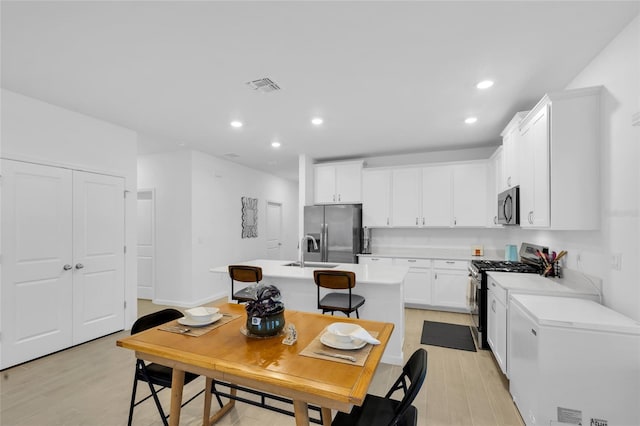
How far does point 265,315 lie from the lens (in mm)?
1651

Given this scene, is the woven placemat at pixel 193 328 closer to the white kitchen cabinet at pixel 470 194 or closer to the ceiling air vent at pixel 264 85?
the ceiling air vent at pixel 264 85

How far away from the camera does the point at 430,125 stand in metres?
3.90

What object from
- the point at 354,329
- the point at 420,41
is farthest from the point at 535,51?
the point at 354,329

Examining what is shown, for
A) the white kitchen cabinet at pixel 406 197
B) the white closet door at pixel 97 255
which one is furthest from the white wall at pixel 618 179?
the white closet door at pixel 97 255

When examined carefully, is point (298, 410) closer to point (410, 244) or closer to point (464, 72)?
point (464, 72)

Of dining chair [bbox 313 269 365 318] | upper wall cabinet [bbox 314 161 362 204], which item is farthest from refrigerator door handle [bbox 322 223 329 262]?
dining chair [bbox 313 269 365 318]

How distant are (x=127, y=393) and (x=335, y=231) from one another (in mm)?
3611

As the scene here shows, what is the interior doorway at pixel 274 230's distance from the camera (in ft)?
25.3

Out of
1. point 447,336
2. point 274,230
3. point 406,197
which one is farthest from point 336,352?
point 274,230

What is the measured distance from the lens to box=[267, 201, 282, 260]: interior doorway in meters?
7.71

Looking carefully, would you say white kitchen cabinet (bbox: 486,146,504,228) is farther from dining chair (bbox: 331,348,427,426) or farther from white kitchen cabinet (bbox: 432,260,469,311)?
dining chair (bbox: 331,348,427,426)

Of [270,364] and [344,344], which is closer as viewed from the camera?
[270,364]

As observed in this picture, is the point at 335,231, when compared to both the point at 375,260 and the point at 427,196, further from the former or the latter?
the point at 427,196

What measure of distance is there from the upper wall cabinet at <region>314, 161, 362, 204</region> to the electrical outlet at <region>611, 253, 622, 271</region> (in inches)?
145
